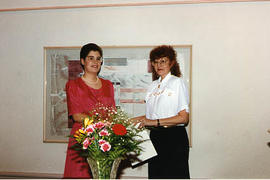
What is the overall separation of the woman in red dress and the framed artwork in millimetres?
568

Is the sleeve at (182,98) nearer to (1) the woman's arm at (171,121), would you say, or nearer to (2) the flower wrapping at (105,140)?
(1) the woman's arm at (171,121)

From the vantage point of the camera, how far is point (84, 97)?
231 cm

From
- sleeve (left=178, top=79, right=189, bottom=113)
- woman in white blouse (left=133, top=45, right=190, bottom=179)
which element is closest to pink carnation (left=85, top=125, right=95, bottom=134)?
woman in white blouse (left=133, top=45, right=190, bottom=179)

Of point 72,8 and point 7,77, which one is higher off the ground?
point 72,8

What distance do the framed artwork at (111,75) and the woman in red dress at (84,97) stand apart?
568mm

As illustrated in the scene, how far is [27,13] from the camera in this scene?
3.31 m

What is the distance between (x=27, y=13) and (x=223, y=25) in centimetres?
269

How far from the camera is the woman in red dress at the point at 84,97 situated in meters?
2.21

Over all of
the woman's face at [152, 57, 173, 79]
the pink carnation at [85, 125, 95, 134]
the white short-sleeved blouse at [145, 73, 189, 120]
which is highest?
the woman's face at [152, 57, 173, 79]

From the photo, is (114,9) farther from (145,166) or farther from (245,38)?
(145,166)

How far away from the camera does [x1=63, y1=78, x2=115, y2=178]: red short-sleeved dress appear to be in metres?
2.20

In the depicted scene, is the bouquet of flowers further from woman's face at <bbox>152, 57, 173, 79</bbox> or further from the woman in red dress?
woman's face at <bbox>152, 57, 173, 79</bbox>

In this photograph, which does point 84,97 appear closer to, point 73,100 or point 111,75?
point 73,100

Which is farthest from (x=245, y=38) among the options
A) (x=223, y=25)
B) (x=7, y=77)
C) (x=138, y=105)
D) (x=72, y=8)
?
(x=7, y=77)
